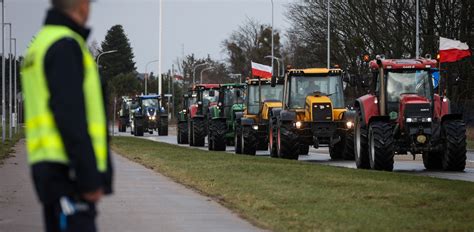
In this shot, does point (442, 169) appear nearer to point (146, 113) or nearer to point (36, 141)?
point (36, 141)

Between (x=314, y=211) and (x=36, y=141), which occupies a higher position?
(x=36, y=141)

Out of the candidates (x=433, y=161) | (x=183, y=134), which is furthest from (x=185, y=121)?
(x=433, y=161)

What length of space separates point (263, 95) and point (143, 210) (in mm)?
23071

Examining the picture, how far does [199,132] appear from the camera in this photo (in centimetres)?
4812

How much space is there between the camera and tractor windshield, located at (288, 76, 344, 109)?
32.6 metres

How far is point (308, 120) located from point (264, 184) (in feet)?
40.2

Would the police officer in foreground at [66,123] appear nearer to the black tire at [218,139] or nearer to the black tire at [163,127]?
the black tire at [218,139]

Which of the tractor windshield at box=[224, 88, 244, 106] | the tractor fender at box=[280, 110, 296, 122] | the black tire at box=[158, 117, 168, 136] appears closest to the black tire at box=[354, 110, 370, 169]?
the tractor fender at box=[280, 110, 296, 122]

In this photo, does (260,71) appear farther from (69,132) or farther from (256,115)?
(69,132)

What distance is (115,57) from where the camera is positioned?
17188 centimetres

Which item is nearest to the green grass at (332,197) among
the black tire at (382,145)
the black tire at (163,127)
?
the black tire at (382,145)

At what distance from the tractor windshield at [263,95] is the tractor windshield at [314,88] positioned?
5320 mm

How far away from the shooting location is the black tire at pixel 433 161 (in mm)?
26641

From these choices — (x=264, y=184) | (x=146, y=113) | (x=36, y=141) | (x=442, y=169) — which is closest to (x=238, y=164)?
(x=442, y=169)
